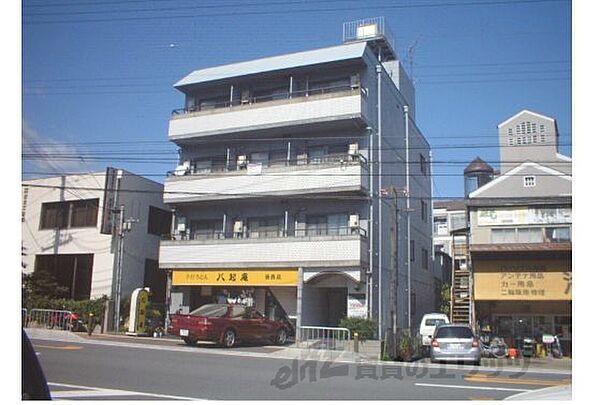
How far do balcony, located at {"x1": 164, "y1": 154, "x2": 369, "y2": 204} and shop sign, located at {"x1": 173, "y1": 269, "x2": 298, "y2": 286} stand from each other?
1871 mm

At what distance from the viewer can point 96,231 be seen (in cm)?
1461

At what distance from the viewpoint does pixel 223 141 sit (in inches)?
617

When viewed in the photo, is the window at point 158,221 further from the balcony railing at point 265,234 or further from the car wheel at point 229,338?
the car wheel at point 229,338

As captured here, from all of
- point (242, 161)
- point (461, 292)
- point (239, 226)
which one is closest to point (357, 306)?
point (461, 292)

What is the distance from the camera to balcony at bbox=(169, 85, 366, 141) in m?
14.2

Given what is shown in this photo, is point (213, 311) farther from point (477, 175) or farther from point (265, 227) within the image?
point (477, 175)

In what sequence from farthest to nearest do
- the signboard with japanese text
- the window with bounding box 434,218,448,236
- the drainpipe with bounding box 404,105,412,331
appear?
the window with bounding box 434,218,448,236 < the drainpipe with bounding box 404,105,412,331 < the signboard with japanese text

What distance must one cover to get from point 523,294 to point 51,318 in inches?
394

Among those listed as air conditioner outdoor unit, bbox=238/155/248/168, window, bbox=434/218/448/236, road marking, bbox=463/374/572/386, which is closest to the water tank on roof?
road marking, bbox=463/374/572/386

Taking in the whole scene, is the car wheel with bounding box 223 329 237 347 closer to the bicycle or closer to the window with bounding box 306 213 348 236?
the window with bounding box 306 213 348 236

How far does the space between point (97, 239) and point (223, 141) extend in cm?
407

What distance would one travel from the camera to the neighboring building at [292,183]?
14.0 meters
